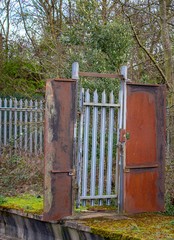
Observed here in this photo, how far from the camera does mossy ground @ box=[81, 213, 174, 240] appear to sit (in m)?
4.57

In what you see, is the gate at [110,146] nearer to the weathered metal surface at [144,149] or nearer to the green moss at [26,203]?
the weathered metal surface at [144,149]

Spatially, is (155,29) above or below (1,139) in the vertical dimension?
above

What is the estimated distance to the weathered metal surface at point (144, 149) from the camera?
19.1ft

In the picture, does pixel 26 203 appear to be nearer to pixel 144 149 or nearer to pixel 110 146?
pixel 110 146

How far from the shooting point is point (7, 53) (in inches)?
646

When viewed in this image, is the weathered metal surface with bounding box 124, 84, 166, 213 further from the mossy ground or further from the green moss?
the green moss

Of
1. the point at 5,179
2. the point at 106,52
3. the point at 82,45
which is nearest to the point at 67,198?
the point at 5,179

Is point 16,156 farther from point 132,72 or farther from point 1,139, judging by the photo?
point 132,72

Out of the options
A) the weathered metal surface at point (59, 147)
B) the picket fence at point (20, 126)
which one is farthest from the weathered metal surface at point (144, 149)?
the picket fence at point (20, 126)

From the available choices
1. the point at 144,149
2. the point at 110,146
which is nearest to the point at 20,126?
the point at 110,146

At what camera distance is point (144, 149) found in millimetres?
5949

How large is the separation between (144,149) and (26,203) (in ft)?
7.91

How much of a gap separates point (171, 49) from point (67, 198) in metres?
5.51

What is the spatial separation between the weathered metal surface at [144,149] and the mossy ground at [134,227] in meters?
0.36
